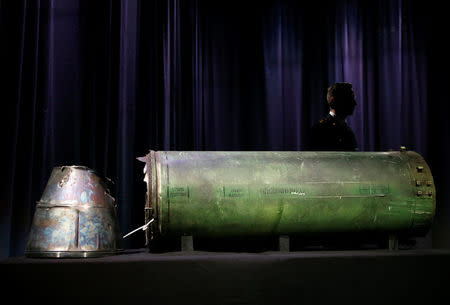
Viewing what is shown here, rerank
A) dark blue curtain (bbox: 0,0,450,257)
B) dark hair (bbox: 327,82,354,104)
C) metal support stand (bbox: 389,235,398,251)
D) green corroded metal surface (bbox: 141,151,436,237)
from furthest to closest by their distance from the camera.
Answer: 1. dark hair (bbox: 327,82,354,104)
2. dark blue curtain (bbox: 0,0,450,257)
3. metal support stand (bbox: 389,235,398,251)
4. green corroded metal surface (bbox: 141,151,436,237)

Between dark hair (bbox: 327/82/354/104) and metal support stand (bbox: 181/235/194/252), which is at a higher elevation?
dark hair (bbox: 327/82/354/104)

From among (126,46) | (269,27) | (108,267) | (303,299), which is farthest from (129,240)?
(269,27)

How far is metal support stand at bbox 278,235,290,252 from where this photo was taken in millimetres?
1796

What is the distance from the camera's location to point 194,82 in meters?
3.70

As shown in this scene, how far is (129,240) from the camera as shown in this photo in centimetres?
290

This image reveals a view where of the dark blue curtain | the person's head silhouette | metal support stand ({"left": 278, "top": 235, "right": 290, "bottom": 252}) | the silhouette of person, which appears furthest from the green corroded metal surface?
the dark blue curtain

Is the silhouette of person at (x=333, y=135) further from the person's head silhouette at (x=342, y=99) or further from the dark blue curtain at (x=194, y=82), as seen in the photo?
the dark blue curtain at (x=194, y=82)

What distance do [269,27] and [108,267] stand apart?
10.2 ft

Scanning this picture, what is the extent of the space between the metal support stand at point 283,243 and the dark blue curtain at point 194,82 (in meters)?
1.33


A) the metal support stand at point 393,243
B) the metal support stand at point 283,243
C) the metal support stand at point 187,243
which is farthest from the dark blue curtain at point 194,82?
the metal support stand at point 393,243

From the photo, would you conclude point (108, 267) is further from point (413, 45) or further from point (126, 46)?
point (413, 45)

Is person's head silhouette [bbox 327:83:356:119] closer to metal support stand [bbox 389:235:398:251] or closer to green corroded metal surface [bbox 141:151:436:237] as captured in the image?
green corroded metal surface [bbox 141:151:436:237]

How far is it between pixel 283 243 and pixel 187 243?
0.38 meters

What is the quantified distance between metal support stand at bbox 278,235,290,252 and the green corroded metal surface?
0.07 ft
